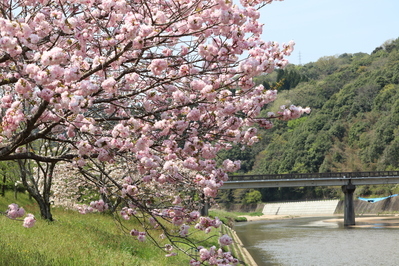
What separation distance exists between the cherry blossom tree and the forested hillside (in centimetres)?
6609

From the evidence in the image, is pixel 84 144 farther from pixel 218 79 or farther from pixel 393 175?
pixel 393 175

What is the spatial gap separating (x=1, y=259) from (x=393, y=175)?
51.5 meters

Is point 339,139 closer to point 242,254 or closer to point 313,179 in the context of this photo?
point 313,179

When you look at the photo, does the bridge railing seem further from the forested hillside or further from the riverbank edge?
the riverbank edge

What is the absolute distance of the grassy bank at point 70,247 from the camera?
34.7 feet

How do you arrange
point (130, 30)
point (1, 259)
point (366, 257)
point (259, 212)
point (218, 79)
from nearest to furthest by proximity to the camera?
1. point (130, 30)
2. point (218, 79)
3. point (1, 259)
4. point (366, 257)
5. point (259, 212)

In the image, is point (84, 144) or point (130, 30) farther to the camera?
point (84, 144)

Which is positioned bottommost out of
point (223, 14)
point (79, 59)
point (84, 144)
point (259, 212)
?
point (259, 212)

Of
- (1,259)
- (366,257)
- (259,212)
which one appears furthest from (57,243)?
(259,212)

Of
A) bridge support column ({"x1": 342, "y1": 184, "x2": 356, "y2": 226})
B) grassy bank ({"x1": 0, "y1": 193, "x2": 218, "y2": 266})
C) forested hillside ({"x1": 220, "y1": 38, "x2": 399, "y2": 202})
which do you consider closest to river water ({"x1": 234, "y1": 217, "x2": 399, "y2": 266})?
grassy bank ({"x1": 0, "y1": 193, "x2": 218, "y2": 266})

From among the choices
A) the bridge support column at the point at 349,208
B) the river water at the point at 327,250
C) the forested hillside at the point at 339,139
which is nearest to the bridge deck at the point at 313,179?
the bridge support column at the point at 349,208

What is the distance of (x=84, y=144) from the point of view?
6883 millimetres

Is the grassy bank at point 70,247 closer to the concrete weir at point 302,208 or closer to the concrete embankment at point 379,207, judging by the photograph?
the concrete embankment at point 379,207

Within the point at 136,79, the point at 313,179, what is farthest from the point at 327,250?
the point at 313,179
